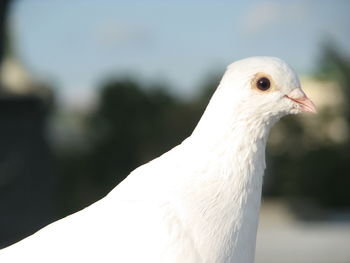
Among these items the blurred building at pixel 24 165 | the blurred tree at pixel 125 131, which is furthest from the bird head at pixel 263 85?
the blurred tree at pixel 125 131

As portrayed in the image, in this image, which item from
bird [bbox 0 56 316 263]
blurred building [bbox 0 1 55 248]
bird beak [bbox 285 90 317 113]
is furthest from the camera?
blurred building [bbox 0 1 55 248]

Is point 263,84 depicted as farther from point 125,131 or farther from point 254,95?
point 125,131

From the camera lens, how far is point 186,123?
18219 mm

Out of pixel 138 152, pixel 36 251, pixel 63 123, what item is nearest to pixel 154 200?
pixel 36 251

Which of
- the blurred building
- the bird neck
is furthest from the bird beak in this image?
the blurred building

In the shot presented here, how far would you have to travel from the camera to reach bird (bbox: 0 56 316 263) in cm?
220

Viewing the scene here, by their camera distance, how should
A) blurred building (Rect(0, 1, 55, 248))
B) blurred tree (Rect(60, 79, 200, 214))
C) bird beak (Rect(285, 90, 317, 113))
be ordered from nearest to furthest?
bird beak (Rect(285, 90, 317, 113)), blurred building (Rect(0, 1, 55, 248)), blurred tree (Rect(60, 79, 200, 214))

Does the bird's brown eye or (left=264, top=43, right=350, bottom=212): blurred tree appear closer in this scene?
the bird's brown eye

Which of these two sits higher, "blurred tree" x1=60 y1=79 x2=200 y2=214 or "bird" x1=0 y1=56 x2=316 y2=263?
"bird" x1=0 y1=56 x2=316 y2=263

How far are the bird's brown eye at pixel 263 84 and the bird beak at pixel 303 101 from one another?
3.2 inches

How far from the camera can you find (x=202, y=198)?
225 cm

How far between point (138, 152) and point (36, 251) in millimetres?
15535

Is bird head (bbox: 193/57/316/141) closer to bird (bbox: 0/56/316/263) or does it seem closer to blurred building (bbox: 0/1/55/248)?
bird (bbox: 0/56/316/263)

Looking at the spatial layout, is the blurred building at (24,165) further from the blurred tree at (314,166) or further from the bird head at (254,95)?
the blurred tree at (314,166)
